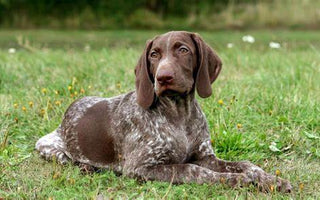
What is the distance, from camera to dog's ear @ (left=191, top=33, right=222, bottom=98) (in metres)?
5.02

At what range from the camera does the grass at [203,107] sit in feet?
15.6

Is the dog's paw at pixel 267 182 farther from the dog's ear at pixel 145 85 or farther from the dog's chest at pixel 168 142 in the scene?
the dog's ear at pixel 145 85

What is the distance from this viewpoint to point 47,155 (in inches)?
223

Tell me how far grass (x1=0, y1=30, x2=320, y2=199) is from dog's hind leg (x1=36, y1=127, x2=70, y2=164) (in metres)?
0.10

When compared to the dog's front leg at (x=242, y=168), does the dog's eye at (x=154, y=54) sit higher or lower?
higher

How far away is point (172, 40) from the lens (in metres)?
4.94

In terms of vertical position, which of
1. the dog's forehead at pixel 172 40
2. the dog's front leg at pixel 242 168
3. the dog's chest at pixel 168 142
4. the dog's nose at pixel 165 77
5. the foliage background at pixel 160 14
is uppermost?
the dog's forehead at pixel 172 40

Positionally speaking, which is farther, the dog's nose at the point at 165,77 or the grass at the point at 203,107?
the grass at the point at 203,107

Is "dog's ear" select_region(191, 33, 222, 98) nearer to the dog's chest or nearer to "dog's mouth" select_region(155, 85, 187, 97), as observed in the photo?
"dog's mouth" select_region(155, 85, 187, 97)

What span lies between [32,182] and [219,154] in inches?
71.0

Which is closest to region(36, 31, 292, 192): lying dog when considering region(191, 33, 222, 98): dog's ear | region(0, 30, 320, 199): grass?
region(191, 33, 222, 98): dog's ear

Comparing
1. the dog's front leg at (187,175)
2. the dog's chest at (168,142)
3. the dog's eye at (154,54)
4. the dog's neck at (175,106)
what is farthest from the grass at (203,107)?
the dog's eye at (154,54)

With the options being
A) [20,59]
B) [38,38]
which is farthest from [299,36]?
[20,59]

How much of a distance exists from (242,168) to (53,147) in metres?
1.83
